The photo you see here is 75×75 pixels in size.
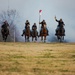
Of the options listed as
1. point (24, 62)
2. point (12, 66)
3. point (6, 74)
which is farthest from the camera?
point (24, 62)

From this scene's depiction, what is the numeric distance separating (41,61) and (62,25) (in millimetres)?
23771

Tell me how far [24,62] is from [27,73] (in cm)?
387

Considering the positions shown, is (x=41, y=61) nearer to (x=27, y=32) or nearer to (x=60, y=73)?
(x=60, y=73)

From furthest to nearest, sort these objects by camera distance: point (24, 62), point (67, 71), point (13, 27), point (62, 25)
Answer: point (13, 27)
point (62, 25)
point (24, 62)
point (67, 71)

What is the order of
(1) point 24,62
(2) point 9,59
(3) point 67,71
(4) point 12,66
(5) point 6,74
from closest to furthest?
(5) point 6,74 → (3) point 67,71 → (4) point 12,66 → (1) point 24,62 → (2) point 9,59

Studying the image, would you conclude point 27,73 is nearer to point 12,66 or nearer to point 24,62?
point 12,66

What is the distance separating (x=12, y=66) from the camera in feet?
54.5

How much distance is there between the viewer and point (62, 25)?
42344 millimetres

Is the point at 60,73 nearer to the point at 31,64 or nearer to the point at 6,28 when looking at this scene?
the point at 31,64

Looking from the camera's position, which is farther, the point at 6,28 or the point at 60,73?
the point at 6,28

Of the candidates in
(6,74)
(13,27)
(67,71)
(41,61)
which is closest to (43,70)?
(67,71)

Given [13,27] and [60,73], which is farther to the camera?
[13,27]

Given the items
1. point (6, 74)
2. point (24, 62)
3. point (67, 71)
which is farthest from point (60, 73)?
point (24, 62)

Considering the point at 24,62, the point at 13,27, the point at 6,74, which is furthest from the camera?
the point at 13,27
